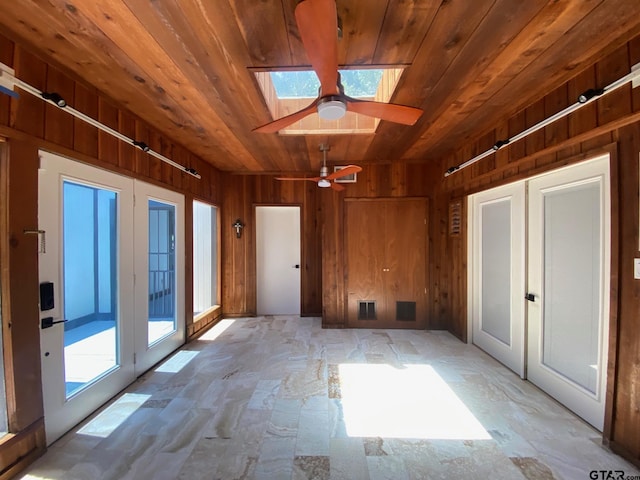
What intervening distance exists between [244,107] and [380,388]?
2878mm

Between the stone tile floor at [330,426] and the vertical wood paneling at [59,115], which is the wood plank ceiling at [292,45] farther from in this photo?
the stone tile floor at [330,426]

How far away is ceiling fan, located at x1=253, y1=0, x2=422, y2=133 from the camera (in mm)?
1004

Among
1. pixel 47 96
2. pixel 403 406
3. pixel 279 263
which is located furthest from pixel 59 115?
pixel 279 263

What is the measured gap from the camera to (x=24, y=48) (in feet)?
5.53

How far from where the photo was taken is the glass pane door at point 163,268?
11.3 ft

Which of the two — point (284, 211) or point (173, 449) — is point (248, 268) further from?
point (173, 449)

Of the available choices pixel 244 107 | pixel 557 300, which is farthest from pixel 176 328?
pixel 557 300

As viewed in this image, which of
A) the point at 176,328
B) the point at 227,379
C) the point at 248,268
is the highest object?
the point at 248,268

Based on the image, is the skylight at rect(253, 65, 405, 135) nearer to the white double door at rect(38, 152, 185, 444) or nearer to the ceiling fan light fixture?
the ceiling fan light fixture

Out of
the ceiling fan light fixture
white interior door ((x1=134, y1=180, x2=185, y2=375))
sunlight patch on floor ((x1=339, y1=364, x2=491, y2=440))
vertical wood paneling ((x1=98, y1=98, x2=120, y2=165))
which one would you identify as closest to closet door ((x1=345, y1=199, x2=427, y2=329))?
sunlight patch on floor ((x1=339, y1=364, x2=491, y2=440))

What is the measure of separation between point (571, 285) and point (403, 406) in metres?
1.71

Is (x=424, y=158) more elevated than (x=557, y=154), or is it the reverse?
(x=424, y=158)

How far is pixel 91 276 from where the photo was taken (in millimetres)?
2793

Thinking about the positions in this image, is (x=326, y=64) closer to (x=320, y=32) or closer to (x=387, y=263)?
(x=320, y=32)
